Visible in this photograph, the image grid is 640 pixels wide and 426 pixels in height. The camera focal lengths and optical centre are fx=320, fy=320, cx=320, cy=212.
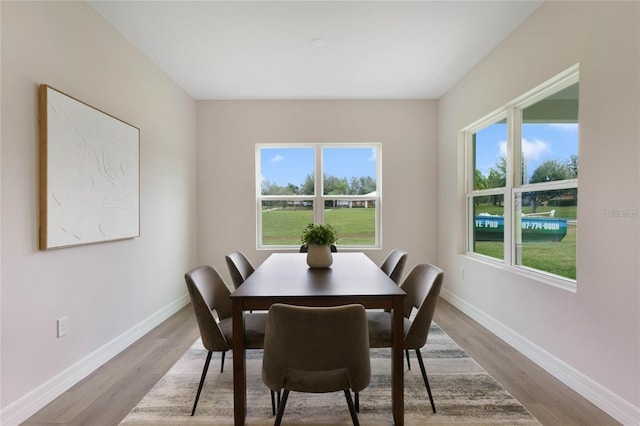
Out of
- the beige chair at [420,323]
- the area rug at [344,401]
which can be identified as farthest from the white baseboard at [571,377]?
the beige chair at [420,323]

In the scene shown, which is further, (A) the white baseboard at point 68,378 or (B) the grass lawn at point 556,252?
(B) the grass lawn at point 556,252

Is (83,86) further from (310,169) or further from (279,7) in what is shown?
(310,169)

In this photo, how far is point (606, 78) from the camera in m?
1.92

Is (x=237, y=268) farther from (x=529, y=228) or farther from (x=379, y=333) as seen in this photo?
(x=529, y=228)

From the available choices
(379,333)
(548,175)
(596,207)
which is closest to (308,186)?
(548,175)

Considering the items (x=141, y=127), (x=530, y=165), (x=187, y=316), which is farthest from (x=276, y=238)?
(x=530, y=165)

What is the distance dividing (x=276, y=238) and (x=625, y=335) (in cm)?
368

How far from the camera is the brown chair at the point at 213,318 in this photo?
1785 mm

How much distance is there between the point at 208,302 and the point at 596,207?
253 cm

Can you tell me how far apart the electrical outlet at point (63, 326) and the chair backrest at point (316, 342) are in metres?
1.61

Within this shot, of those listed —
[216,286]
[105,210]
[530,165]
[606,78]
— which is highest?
[606,78]

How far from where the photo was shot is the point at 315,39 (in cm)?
286

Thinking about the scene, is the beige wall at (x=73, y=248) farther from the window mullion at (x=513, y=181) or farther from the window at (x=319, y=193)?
the window mullion at (x=513, y=181)

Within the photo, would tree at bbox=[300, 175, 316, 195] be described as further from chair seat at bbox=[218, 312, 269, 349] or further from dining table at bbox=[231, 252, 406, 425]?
dining table at bbox=[231, 252, 406, 425]
